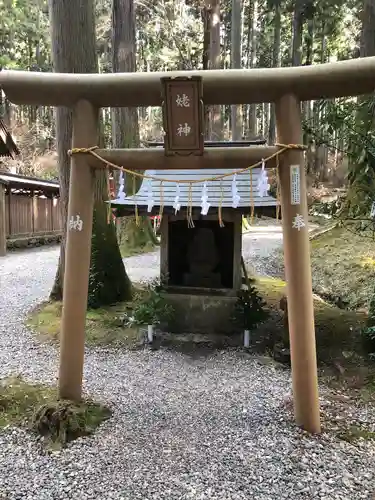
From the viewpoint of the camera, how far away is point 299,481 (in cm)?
286

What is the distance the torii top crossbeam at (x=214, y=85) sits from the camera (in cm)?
317

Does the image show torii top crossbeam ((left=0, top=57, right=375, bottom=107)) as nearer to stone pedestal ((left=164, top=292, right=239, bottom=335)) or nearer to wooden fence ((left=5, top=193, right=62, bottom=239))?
stone pedestal ((left=164, top=292, right=239, bottom=335))

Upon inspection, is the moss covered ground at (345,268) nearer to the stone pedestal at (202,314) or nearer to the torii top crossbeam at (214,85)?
the stone pedestal at (202,314)

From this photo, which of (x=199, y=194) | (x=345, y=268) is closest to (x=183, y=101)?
(x=199, y=194)

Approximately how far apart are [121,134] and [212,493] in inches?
412

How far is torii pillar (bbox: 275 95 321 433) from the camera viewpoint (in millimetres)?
3320

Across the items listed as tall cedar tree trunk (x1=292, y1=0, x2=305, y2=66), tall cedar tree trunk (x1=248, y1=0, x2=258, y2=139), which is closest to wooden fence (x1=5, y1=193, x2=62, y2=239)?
tall cedar tree trunk (x1=248, y1=0, x2=258, y2=139)

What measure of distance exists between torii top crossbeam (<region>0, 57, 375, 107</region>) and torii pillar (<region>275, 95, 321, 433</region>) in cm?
15

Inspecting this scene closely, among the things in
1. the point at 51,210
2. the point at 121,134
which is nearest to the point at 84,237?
the point at 121,134

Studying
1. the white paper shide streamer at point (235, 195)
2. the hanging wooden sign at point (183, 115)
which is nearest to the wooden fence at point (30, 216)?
the white paper shide streamer at point (235, 195)

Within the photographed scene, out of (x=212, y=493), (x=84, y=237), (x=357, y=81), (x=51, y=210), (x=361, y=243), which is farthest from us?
(x=51, y=210)

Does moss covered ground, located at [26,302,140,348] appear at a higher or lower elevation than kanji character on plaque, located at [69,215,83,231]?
lower

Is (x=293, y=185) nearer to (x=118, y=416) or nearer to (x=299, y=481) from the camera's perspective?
(x=299, y=481)

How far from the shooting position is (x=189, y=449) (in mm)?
3197
